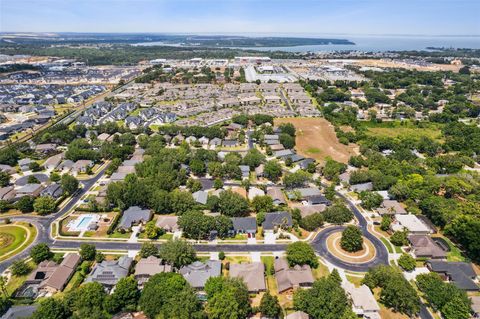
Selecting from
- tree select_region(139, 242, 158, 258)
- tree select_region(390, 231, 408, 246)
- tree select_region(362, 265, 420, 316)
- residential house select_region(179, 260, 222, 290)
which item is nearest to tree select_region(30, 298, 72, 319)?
tree select_region(139, 242, 158, 258)

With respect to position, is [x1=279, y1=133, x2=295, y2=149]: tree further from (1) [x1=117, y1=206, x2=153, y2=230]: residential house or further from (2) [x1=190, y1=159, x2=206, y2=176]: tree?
(1) [x1=117, y1=206, x2=153, y2=230]: residential house

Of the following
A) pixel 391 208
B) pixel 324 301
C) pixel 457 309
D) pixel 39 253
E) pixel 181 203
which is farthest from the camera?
pixel 391 208

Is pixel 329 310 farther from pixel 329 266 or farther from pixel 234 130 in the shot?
pixel 234 130

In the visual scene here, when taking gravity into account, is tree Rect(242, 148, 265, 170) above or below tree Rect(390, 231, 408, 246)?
above

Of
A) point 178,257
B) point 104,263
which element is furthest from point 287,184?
point 104,263

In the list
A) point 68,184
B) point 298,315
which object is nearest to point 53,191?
point 68,184

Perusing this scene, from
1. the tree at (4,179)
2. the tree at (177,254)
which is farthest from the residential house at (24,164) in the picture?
the tree at (177,254)

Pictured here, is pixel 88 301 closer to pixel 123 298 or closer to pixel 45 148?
pixel 123 298
